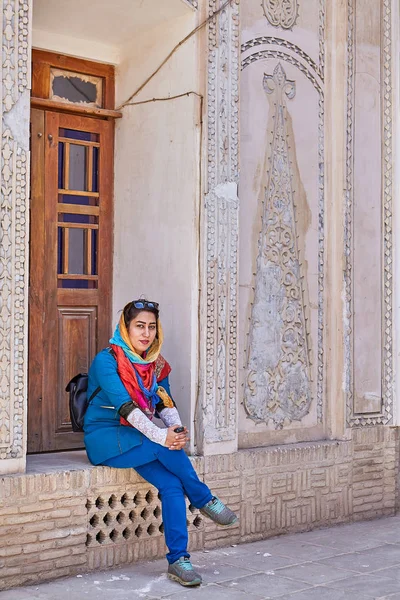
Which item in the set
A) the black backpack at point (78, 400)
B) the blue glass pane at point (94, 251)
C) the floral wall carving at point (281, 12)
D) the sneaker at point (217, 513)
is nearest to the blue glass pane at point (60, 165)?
the blue glass pane at point (94, 251)

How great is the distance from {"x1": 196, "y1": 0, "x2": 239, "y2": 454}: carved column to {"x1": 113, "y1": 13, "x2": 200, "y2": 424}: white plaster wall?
76 millimetres

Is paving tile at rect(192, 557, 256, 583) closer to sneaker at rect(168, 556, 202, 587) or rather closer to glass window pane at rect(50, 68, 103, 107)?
sneaker at rect(168, 556, 202, 587)

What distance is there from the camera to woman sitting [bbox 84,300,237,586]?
491cm

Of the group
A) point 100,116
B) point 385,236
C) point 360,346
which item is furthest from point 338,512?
point 100,116

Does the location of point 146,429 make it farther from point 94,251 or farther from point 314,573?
point 94,251

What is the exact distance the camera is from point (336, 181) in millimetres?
6535

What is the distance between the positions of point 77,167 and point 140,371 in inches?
58.8

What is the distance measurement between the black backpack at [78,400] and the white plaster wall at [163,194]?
2.05 feet

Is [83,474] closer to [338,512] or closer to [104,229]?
[104,229]

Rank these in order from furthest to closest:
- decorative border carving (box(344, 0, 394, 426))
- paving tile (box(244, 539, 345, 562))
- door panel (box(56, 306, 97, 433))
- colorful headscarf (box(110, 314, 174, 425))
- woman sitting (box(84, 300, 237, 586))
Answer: decorative border carving (box(344, 0, 394, 426)) → door panel (box(56, 306, 97, 433)) → paving tile (box(244, 539, 345, 562)) → colorful headscarf (box(110, 314, 174, 425)) → woman sitting (box(84, 300, 237, 586))

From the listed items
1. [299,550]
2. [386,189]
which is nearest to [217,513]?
[299,550]

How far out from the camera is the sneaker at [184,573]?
15.7 feet

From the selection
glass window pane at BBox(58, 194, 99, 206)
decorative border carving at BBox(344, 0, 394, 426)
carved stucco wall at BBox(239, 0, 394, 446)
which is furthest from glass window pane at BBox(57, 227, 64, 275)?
decorative border carving at BBox(344, 0, 394, 426)

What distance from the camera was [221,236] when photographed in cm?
577
